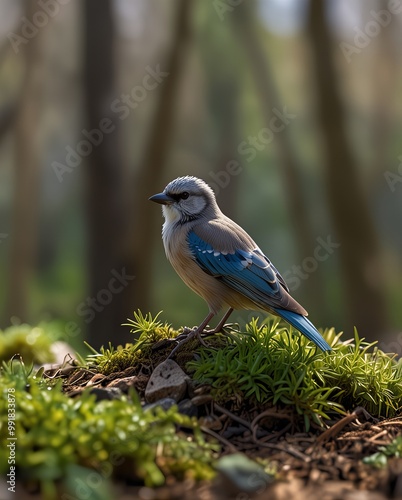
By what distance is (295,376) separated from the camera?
3812mm

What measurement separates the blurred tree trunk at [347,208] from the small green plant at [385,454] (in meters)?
6.60

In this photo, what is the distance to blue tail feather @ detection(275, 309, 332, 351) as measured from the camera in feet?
13.5

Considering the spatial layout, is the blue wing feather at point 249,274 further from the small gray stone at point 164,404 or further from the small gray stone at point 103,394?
the small gray stone at point 103,394

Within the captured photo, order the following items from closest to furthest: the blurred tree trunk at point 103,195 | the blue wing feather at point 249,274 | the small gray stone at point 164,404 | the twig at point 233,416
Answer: the small gray stone at point 164,404, the twig at point 233,416, the blue wing feather at point 249,274, the blurred tree trunk at point 103,195

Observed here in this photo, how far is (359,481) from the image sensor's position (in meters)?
2.98

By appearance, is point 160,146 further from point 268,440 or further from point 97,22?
point 268,440

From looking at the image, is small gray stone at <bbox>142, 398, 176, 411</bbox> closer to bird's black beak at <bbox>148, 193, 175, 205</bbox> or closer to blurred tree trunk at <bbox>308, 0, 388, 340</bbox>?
bird's black beak at <bbox>148, 193, 175, 205</bbox>

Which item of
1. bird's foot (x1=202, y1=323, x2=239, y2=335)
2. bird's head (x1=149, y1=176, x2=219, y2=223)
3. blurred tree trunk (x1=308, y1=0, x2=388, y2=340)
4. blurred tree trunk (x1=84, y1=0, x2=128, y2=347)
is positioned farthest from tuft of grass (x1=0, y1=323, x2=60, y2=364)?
blurred tree trunk (x1=308, y1=0, x2=388, y2=340)

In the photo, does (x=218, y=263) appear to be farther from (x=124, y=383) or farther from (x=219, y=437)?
(x=219, y=437)

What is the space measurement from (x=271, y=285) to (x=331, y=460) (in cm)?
167

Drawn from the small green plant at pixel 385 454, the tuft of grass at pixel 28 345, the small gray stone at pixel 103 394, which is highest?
the small green plant at pixel 385 454

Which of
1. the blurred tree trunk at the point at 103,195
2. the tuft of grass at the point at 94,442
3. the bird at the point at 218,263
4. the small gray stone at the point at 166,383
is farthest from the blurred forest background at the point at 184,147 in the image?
the tuft of grass at the point at 94,442

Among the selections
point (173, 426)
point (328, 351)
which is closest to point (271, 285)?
point (328, 351)

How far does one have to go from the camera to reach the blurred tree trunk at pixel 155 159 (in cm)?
986
